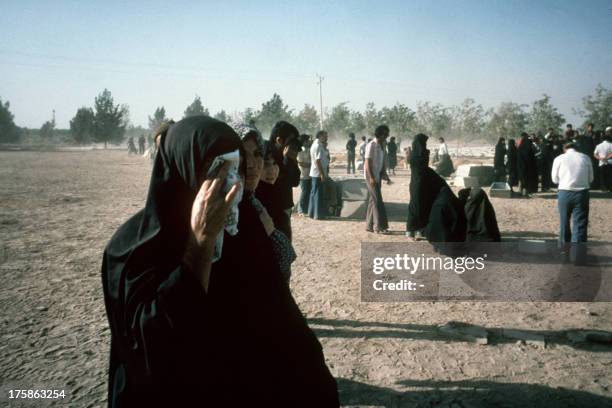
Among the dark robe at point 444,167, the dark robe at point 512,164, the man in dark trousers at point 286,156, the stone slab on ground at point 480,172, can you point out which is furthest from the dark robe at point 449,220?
the dark robe at point 444,167

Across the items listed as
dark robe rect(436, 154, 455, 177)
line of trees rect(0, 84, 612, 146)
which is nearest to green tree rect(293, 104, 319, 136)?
line of trees rect(0, 84, 612, 146)

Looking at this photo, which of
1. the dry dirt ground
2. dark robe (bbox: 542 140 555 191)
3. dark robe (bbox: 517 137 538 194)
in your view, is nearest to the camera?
the dry dirt ground

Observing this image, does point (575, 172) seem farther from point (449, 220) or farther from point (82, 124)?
point (82, 124)

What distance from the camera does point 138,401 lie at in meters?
1.42

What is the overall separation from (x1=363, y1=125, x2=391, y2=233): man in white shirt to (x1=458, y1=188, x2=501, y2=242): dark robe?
203 cm

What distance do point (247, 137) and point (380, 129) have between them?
544 centimetres

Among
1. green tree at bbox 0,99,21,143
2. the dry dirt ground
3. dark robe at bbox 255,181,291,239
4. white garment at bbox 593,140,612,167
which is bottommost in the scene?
the dry dirt ground

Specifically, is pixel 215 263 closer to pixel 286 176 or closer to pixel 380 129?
pixel 286 176

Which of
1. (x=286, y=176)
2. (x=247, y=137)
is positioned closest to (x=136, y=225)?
(x=247, y=137)

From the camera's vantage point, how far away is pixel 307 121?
58.4m

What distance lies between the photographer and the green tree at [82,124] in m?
58.7

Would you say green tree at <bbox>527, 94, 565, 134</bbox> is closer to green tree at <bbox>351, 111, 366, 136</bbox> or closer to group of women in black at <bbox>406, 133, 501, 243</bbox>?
green tree at <bbox>351, 111, 366, 136</bbox>

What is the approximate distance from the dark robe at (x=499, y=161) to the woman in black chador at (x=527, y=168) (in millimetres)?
1335

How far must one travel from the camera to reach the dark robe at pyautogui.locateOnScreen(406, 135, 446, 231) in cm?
596
